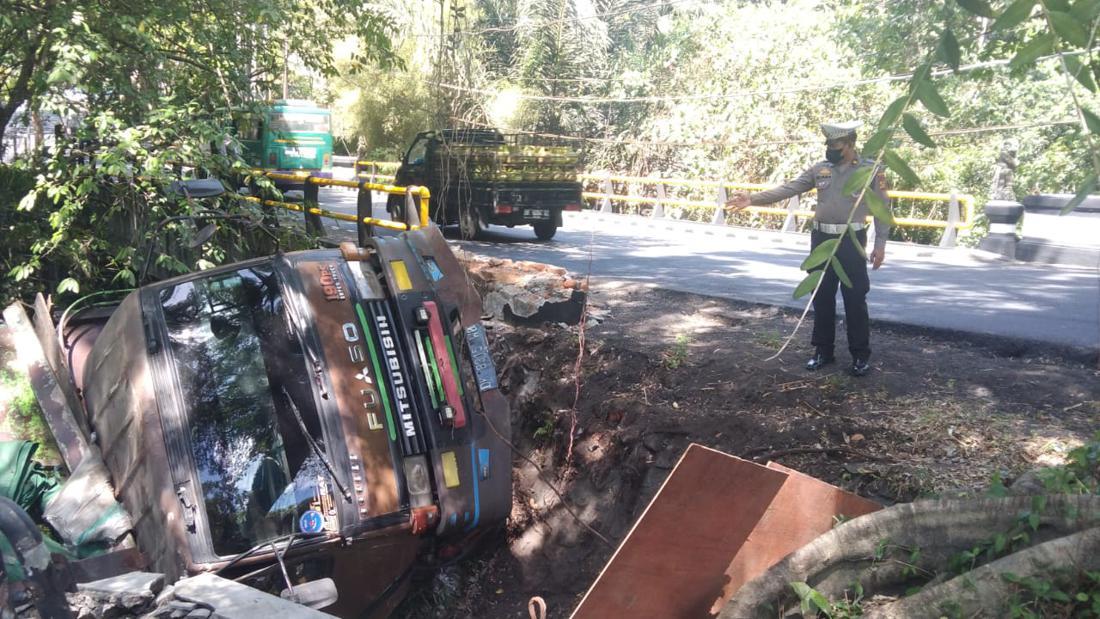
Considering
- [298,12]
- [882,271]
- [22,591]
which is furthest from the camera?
[882,271]

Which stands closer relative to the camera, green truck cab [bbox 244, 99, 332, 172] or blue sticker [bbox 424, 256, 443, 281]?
blue sticker [bbox 424, 256, 443, 281]

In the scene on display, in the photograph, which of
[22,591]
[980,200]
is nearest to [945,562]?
[22,591]

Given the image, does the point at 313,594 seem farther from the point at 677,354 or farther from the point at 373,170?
the point at 373,170

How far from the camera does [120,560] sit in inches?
163

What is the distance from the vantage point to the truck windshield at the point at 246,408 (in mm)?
4336

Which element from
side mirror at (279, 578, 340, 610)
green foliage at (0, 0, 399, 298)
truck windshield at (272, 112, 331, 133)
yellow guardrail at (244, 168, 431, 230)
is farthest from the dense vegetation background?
truck windshield at (272, 112, 331, 133)

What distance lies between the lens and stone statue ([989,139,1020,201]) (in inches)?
683

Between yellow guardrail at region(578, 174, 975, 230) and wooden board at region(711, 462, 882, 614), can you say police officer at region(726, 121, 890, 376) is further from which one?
yellow guardrail at region(578, 174, 975, 230)

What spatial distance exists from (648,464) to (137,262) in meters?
4.96

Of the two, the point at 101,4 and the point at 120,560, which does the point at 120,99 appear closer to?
the point at 101,4

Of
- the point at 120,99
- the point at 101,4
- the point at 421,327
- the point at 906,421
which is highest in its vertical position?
the point at 101,4

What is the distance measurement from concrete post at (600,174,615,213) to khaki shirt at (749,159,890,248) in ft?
53.1

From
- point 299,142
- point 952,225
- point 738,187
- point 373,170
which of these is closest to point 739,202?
point 952,225

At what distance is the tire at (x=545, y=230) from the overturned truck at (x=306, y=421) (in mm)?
10252
